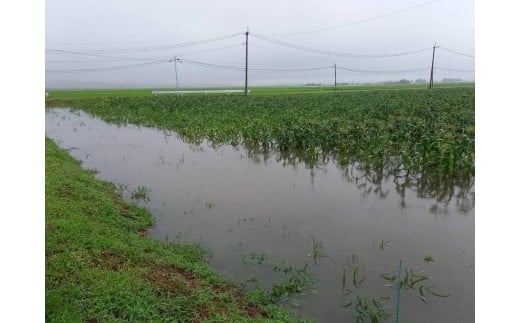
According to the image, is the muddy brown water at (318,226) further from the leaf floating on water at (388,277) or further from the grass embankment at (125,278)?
the grass embankment at (125,278)

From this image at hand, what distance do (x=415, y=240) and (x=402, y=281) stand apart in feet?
4.35

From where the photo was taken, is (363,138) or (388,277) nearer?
(388,277)

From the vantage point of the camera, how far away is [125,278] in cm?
419

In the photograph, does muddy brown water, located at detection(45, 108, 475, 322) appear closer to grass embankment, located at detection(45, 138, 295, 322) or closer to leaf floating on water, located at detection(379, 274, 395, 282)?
leaf floating on water, located at detection(379, 274, 395, 282)

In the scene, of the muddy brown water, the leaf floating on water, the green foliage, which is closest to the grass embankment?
the muddy brown water

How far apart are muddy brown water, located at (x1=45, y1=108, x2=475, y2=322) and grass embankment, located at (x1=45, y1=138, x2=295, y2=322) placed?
38 centimetres

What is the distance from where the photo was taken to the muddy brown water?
4406 millimetres

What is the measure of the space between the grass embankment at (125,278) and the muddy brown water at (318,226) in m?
0.38

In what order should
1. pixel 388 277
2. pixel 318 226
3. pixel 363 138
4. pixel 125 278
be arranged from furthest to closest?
pixel 363 138 → pixel 318 226 → pixel 388 277 → pixel 125 278

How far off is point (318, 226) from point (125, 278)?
3164mm

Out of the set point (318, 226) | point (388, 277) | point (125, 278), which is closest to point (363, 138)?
point (318, 226)

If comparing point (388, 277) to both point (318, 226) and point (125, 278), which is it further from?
point (125, 278)

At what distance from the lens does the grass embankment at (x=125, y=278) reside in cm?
368

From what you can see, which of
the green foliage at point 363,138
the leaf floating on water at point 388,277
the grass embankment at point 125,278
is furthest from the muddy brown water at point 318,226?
the green foliage at point 363,138
